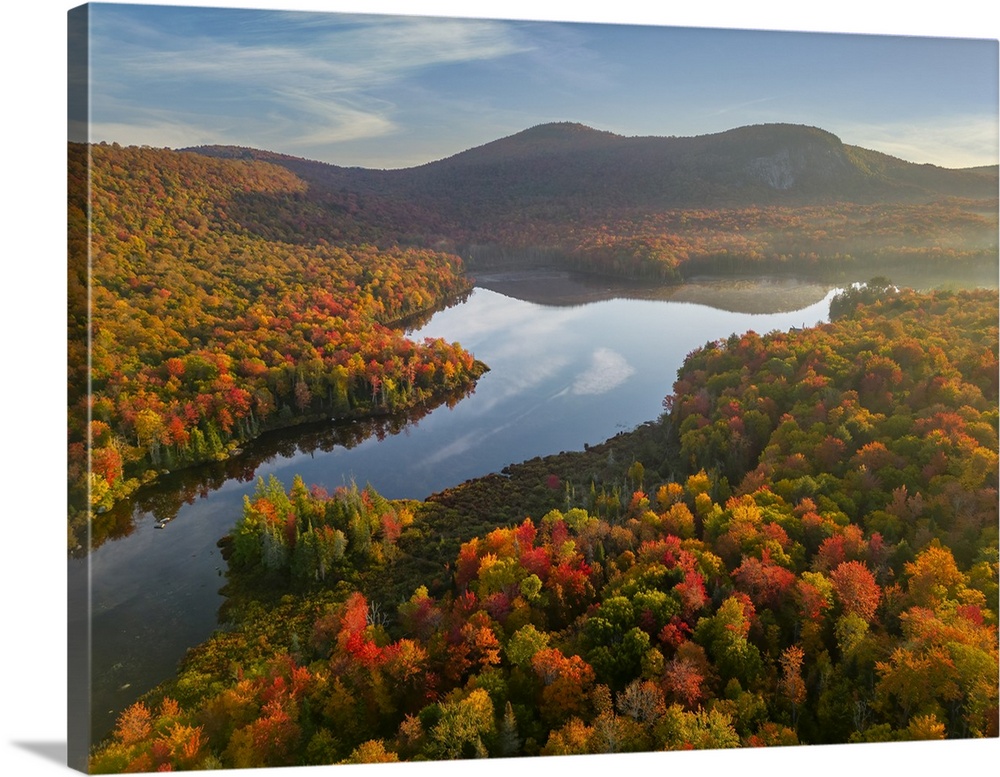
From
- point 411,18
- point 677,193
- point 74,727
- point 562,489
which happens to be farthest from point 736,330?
point 74,727

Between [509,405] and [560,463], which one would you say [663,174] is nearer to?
[509,405]

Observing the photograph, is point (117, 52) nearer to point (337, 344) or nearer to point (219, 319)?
point (219, 319)

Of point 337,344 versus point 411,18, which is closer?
point 411,18

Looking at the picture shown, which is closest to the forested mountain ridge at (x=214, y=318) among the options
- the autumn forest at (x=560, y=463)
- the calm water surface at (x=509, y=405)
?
the autumn forest at (x=560, y=463)

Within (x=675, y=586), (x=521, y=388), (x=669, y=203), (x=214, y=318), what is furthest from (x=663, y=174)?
(x=214, y=318)

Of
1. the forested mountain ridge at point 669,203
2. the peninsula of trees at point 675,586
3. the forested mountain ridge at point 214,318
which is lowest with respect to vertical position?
the peninsula of trees at point 675,586

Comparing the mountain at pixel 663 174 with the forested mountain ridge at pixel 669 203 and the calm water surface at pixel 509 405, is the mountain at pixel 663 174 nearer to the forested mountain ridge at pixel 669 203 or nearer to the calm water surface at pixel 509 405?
the forested mountain ridge at pixel 669 203

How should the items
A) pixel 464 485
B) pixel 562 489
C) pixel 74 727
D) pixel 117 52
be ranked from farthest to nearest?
1. pixel 464 485
2. pixel 562 489
3. pixel 117 52
4. pixel 74 727
